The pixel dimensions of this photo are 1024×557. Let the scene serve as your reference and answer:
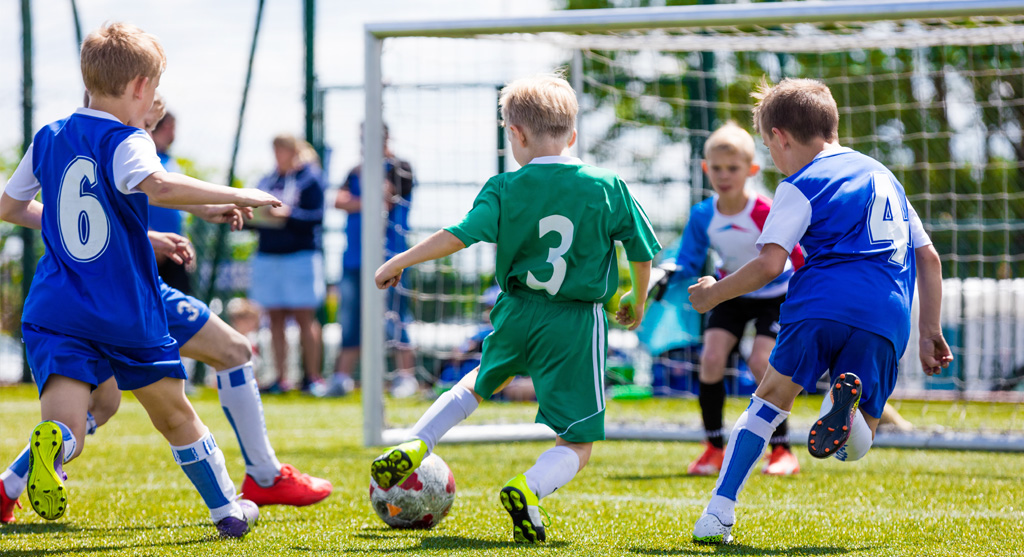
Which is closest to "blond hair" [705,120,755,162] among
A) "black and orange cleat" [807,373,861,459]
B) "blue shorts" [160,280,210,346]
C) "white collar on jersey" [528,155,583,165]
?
"white collar on jersey" [528,155,583,165]

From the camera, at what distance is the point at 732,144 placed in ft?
15.2

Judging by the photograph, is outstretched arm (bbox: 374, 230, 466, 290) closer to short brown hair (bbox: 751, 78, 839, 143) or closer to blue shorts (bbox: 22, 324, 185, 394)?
blue shorts (bbox: 22, 324, 185, 394)

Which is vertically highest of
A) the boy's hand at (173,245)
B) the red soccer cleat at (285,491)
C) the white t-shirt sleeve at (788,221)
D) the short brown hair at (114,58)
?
the short brown hair at (114,58)

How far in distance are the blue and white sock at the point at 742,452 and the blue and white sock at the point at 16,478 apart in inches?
87.4

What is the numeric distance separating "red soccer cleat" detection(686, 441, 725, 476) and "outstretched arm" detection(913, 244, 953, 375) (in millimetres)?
1809

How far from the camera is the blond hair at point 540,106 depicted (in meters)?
3.07

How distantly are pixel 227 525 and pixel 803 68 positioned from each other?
15.2 meters

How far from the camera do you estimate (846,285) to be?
9.49 feet

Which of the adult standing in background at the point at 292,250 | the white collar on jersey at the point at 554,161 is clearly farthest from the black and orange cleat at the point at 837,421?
the adult standing in background at the point at 292,250

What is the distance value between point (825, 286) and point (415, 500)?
1.46 m

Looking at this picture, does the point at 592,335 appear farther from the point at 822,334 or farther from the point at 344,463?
the point at 344,463

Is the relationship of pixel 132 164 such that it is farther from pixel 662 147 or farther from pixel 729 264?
pixel 662 147

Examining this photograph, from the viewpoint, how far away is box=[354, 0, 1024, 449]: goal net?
5.67m

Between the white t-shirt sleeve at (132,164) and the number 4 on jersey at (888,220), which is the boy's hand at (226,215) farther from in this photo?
the number 4 on jersey at (888,220)
